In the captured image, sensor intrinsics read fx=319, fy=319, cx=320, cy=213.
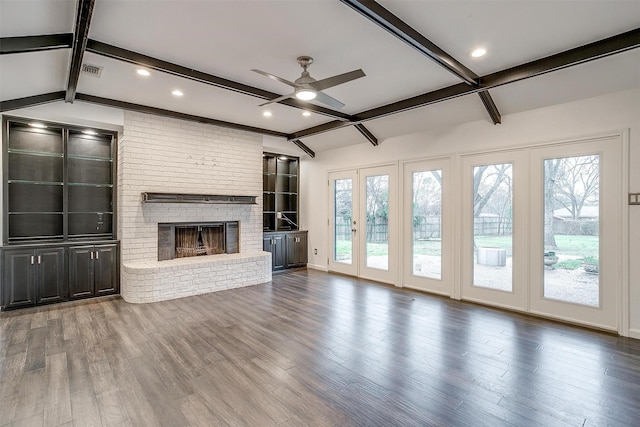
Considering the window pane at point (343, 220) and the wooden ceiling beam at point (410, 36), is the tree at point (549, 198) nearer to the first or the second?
the wooden ceiling beam at point (410, 36)

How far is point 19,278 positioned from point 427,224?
242 inches

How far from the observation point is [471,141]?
489cm

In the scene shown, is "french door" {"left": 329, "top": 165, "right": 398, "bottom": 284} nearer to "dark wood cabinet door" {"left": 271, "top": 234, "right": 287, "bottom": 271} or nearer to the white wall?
the white wall

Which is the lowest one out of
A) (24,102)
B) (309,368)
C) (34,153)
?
(309,368)

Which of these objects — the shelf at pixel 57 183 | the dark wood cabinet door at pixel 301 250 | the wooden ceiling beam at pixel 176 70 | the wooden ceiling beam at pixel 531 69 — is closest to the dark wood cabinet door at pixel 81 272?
the shelf at pixel 57 183

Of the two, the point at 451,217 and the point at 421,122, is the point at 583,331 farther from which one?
the point at 421,122

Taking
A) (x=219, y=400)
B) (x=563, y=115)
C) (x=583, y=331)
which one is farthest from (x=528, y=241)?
(x=219, y=400)

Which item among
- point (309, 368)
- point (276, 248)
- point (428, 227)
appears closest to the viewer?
point (309, 368)

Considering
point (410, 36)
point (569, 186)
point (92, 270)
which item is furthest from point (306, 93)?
point (92, 270)

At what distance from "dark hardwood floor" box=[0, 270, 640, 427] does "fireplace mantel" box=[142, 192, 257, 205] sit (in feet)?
5.66

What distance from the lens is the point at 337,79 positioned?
10.3 feet

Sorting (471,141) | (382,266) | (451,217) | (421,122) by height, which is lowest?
(382,266)

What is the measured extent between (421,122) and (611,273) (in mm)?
3205

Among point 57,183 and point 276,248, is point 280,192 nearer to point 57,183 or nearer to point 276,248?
point 276,248
